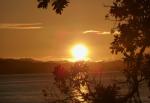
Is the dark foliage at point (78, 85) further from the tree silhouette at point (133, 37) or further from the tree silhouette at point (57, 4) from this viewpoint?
the tree silhouette at point (57, 4)

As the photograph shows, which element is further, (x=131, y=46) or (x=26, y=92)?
(x=26, y=92)

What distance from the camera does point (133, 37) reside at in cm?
904

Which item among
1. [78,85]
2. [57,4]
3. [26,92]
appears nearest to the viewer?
[57,4]

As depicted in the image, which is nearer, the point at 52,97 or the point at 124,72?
the point at 124,72

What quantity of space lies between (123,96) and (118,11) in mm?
1503

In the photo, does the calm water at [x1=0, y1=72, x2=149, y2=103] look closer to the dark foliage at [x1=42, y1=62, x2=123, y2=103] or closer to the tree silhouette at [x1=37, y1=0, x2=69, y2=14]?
the dark foliage at [x1=42, y1=62, x2=123, y2=103]

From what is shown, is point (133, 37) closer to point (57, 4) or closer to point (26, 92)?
point (57, 4)

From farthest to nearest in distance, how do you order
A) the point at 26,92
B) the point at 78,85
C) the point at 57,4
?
the point at 26,92, the point at 78,85, the point at 57,4

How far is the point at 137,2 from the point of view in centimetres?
895

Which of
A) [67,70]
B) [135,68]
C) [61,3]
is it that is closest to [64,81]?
[67,70]

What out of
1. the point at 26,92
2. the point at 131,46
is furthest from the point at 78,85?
the point at 26,92

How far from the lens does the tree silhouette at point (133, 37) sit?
8977 millimetres

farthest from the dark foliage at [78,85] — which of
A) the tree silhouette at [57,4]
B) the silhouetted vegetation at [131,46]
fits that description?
the tree silhouette at [57,4]

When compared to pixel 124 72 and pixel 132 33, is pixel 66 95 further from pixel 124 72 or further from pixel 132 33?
pixel 132 33
